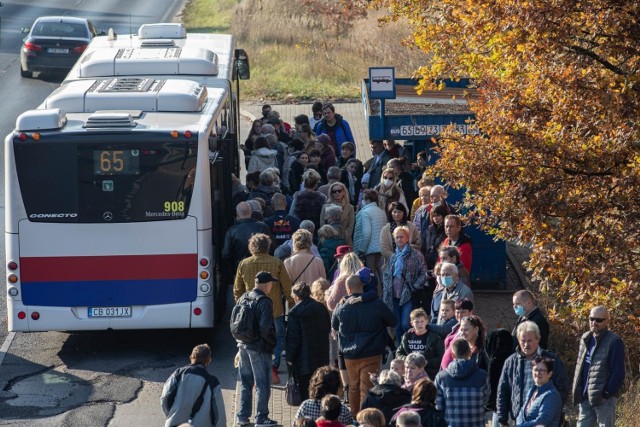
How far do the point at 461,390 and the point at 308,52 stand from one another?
95.1 ft

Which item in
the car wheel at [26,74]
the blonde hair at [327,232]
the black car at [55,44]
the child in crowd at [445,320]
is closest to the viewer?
the child in crowd at [445,320]

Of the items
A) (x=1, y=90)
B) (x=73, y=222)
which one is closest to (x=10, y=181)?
(x=73, y=222)

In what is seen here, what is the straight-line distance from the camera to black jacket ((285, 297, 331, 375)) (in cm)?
1190

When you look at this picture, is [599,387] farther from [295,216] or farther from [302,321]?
[295,216]

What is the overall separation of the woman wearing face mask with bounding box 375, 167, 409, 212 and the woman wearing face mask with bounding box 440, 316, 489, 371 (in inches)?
208

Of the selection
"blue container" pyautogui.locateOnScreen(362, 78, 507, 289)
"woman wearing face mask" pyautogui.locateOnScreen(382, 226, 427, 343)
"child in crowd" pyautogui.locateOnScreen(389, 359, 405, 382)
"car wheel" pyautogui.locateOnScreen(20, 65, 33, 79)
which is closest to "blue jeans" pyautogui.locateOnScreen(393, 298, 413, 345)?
"woman wearing face mask" pyautogui.locateOnScreen(382, 226, 427, 343)

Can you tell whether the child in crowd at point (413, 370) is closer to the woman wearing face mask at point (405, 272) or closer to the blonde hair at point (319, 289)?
the blonde hair at point (319, 289)

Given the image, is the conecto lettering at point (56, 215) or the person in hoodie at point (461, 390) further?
Result: the conecto lettering at point (56, 215)

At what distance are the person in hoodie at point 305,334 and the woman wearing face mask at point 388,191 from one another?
409 cm

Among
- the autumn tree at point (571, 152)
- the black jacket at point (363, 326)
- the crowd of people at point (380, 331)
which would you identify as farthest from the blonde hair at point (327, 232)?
the black jacket at point (363, 326)

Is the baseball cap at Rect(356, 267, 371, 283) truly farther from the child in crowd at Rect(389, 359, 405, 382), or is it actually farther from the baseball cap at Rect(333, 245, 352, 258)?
the child in crowd at Rect(389, 359, 405, 382)

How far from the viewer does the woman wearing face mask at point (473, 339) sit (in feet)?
34.4

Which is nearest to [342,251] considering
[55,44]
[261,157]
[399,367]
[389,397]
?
[399,367]

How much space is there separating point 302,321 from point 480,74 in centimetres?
703
